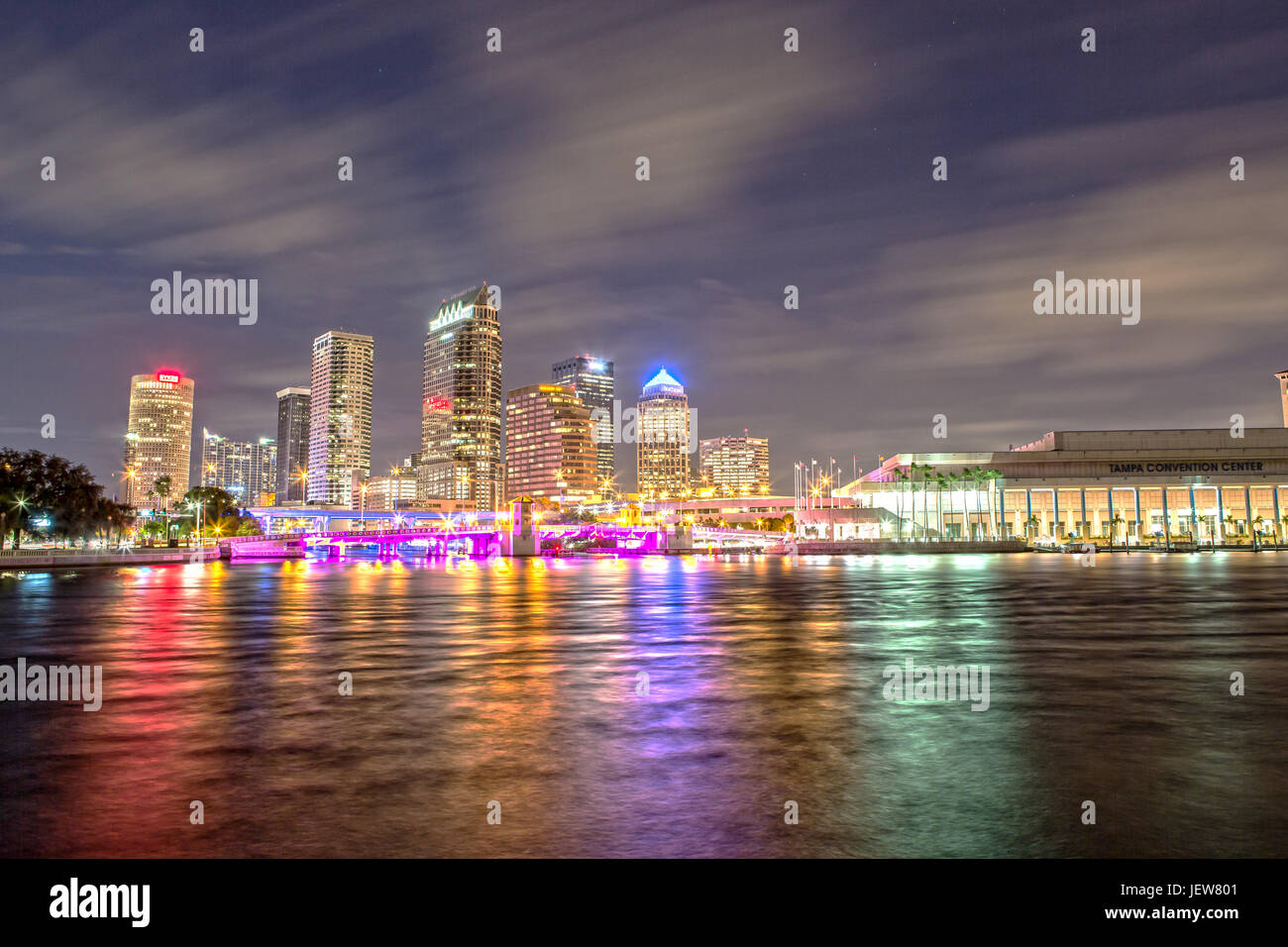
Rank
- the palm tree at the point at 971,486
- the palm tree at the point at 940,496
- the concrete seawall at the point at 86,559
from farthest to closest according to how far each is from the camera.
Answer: the palm tree at the point at 940,496 → the palm tree at the point at 971,486 → the concrete seawall at the point at 86,559

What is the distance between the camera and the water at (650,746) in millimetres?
6375

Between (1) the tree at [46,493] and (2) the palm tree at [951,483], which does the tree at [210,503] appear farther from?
(2) the palm tree at [951,483]

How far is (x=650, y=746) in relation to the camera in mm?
9242

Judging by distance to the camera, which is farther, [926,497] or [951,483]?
[926,497]

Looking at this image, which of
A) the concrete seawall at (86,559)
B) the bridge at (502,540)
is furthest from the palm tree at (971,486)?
the concrete seawall at (86,559)

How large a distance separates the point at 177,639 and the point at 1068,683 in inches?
810

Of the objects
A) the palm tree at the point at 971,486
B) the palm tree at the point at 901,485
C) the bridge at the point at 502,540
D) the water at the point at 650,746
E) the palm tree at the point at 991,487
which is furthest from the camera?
the palm tree at the point at 901,485

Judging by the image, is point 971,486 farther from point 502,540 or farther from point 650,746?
point 650,746

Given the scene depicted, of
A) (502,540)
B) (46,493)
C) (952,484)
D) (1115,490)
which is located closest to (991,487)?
(952,484)

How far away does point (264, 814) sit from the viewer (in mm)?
6852

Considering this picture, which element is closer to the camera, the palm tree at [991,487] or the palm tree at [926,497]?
the palm tree at [926,497]

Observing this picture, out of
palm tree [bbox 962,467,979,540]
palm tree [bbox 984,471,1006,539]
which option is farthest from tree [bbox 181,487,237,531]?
palm tree [bbox 984,471,1006,539]

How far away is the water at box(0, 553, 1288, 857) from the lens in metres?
6.38
